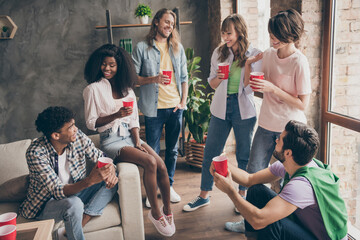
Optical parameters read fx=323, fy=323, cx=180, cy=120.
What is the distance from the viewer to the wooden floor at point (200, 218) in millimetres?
2363

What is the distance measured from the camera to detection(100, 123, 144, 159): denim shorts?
2262 millimetres

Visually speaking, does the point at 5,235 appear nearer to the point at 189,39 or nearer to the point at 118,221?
the point at 118,221

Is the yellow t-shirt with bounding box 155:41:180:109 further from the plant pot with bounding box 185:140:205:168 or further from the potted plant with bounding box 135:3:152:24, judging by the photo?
the potted plant with bounding box 135:3:152:24

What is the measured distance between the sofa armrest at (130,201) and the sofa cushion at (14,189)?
1.89 ft

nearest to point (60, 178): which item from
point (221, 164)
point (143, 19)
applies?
point (221, 164)

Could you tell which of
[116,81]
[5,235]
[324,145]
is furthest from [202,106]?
[5,235]

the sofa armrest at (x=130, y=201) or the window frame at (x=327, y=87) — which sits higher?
the window frame at (x=327, y=87)

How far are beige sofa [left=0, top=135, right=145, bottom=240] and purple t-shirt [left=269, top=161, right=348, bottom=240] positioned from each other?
95cm

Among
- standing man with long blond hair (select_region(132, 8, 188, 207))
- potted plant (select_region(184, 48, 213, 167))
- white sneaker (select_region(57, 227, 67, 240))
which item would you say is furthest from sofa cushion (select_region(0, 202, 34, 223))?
potted plant (select_region(184, 48, 213, 167))

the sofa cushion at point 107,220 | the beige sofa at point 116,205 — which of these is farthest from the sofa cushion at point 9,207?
the sofa cushion at point 107,220

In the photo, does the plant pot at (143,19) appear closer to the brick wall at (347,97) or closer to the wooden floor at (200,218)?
the wooden floor at (200,218)

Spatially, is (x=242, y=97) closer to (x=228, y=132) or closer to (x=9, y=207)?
(x=228, y=132)

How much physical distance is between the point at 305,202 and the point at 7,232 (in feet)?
4.25

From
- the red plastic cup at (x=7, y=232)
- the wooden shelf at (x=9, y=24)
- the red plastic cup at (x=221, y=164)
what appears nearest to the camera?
the red plastic cup at (x=7, y=232)
